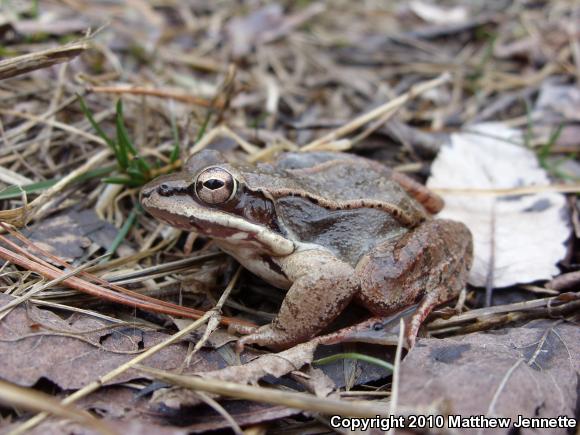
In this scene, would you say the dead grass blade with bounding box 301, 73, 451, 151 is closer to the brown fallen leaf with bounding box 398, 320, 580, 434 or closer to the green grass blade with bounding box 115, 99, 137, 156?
the green grass blade with bounding box 115, 99, 137, 156

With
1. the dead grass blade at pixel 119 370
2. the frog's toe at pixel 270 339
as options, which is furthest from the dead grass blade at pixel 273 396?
the frog's toe at pixel 270 339

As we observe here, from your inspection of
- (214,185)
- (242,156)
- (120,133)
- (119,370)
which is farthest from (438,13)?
(119,370)

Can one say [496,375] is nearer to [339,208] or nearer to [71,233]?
[339,208]

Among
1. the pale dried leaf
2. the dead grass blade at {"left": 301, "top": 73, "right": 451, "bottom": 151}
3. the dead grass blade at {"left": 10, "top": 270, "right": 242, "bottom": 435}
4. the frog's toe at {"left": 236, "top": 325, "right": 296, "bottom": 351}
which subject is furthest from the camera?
the pale dried leaf

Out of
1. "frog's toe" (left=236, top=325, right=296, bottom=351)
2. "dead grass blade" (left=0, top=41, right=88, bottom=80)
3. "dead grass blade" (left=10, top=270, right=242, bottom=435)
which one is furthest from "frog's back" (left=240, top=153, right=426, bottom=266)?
"dead grass blade" (left=0, top=41, right=88, bottom=80)

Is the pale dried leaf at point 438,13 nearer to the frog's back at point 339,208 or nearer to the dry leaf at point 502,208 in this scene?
the dry leaf at point 502,208

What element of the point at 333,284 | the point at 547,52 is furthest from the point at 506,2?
the point at 333,284
